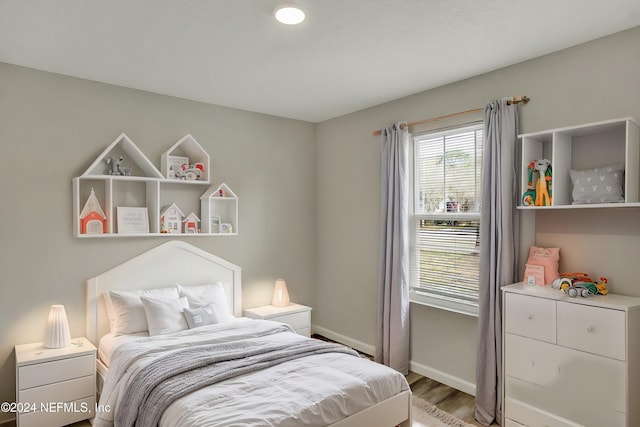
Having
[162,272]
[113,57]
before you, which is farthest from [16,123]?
[162,272]

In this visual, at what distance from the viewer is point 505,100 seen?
3004 millimetres

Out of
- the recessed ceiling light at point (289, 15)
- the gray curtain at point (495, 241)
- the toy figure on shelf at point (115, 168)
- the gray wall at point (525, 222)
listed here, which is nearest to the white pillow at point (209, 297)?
the toy figure on shelf at point (115, 168)

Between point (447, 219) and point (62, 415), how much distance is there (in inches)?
131

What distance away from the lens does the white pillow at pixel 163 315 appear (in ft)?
10.4

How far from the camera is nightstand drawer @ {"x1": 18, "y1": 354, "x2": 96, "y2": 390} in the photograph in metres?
2.70

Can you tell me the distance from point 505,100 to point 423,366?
7.86 ft

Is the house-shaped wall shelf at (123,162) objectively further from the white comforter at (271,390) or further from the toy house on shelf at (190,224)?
the white comforter at (271,390)

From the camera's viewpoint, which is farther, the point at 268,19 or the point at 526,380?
the point at 526,380

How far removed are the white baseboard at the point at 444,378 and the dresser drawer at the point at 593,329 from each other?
1.15 m

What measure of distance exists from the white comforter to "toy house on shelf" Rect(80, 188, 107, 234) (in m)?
1.03

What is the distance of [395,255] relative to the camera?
374 cm

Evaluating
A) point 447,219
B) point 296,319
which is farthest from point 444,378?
point 296,319

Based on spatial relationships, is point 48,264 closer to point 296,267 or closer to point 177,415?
point 177,415

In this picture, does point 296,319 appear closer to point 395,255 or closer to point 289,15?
point 395,255
